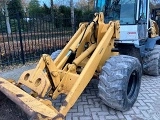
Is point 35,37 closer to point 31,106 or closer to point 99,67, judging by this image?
point 99,67

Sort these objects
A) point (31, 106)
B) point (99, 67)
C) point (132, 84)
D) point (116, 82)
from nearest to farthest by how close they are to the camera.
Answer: point (31, 106)
point (116, 82)
point (132, 84)
point (99, 67)

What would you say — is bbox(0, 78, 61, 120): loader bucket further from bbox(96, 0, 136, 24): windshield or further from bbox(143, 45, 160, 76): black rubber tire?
bbox(143, 45, 160, 76): black rubber tire

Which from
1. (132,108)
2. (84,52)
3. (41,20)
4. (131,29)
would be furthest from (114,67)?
(41,20)

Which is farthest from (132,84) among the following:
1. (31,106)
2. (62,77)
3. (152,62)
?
(31,106)

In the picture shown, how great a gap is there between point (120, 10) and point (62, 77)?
2.50 m

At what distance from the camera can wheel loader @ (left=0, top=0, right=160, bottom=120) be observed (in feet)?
9.73

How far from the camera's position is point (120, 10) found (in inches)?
199

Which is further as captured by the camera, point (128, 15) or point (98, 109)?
point (128, 15)

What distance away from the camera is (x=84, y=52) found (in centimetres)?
417

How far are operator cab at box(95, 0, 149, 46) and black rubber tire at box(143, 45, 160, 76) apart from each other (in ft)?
2.55

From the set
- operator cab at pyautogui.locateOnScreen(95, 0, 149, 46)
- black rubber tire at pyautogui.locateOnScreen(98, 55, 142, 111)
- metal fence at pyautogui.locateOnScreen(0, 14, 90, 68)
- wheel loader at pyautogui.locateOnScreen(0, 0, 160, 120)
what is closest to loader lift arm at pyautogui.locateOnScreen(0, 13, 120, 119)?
wheel loader at pyautogui.locateOnScreen(0, 0, 160, 120)

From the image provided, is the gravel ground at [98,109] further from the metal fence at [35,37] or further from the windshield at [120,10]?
the metal fence at [35,37]

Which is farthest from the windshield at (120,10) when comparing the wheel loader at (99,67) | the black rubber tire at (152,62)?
the black rubber tire at (152,62)

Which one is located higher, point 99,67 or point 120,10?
point 120,10
